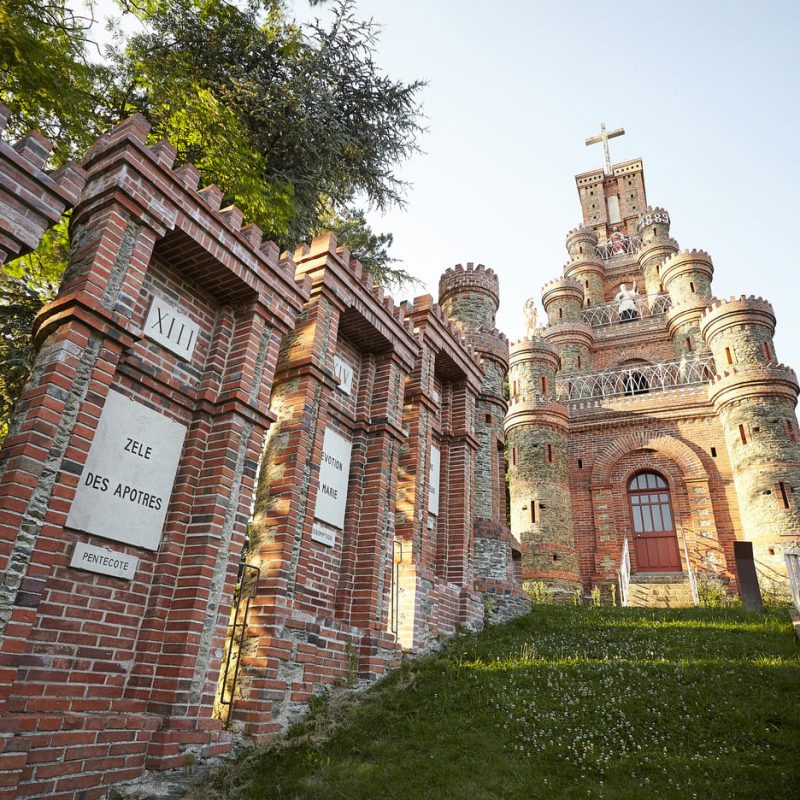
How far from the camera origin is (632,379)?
26281 millimetres

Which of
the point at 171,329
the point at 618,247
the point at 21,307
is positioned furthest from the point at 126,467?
the point at 618,247

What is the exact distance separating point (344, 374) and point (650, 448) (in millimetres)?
16225

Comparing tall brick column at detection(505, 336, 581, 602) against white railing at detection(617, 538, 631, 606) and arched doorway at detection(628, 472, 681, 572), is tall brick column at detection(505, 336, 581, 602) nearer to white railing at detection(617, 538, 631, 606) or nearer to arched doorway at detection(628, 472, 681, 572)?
white railing at detection(617, 538, 631, 606)

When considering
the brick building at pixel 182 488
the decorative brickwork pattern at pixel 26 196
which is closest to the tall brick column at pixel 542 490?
the brick building at pixel 182 488

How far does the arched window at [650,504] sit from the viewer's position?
68.7 feet

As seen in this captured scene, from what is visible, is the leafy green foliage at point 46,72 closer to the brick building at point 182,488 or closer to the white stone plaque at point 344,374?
the brick building at point 182,488

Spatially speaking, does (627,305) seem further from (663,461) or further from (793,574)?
(793,574)

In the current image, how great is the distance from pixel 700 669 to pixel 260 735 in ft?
17.8

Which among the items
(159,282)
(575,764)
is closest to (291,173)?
(159,282)

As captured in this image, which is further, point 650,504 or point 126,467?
point 650,504

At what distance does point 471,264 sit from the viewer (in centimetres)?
1525

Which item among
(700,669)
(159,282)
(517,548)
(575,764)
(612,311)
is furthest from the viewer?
(612,311)

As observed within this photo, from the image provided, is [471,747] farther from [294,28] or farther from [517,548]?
[294,28]

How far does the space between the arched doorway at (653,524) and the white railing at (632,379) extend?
4.10m
